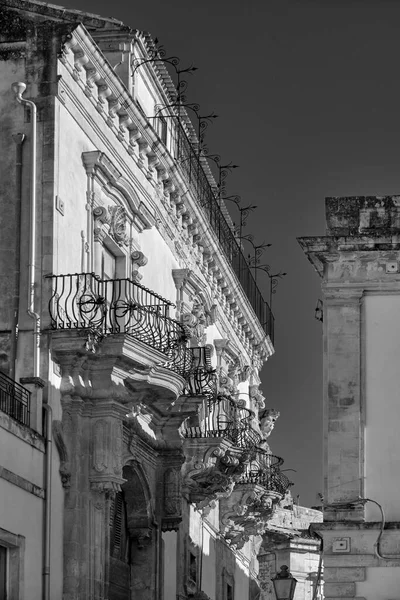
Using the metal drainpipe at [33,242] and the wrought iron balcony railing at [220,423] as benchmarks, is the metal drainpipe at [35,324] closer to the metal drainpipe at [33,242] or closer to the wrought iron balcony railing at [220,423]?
the metal drainpipe at [33,242]

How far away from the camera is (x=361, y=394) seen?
27.5 meters

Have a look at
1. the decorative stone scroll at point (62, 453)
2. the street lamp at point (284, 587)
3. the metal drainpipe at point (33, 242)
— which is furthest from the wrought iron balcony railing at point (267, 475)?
the street lamp at point (284, 587)

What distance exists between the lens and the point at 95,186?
2873 centimetres

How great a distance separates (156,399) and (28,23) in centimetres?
625

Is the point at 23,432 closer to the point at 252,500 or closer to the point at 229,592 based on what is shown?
the point at 252,500

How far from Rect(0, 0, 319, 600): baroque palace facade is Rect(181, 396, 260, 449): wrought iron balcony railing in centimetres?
8

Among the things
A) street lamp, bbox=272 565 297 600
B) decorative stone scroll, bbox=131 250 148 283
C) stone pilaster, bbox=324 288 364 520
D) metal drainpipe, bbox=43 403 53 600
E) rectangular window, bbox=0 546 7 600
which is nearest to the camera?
rectangular window, bbox=0 546 7 600

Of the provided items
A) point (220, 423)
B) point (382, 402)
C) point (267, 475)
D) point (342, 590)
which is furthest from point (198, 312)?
point (342, 590)

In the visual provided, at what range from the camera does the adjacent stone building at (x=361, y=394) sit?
87.7 feet

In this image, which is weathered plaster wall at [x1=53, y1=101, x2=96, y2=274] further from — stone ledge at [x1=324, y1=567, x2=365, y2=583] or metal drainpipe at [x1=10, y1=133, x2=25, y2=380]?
stone ledge at [x1=324, y1=567, x2=365, y2=583]

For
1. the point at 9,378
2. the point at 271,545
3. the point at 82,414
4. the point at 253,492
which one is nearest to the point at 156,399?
the point at 82,414

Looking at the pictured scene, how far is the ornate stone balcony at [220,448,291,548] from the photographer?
123ft

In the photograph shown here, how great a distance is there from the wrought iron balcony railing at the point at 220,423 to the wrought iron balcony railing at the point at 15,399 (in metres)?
6.57

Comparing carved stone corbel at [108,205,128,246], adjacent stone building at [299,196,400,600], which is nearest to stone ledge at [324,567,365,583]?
adjacent stone building at [299,196,400,600]
